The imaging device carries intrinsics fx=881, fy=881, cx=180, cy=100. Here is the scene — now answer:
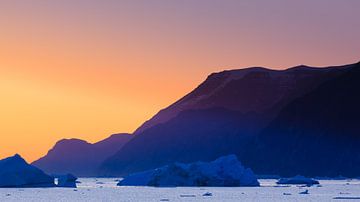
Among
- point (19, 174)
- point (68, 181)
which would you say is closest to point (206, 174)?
point (68, 181)

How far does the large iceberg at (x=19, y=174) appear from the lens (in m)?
119

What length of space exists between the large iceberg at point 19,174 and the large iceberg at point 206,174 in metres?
19.1

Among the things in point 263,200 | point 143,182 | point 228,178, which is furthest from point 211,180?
point 263,200

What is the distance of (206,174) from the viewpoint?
134000 millimetres

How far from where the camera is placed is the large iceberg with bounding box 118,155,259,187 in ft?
431

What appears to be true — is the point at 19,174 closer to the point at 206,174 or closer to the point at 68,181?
the point at 68,181

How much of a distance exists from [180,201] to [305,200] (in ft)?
50.9

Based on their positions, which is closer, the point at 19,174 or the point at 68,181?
the point at 19,174

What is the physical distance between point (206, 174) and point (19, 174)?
29.0m

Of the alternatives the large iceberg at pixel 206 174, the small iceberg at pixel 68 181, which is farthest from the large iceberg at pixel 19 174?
the large iceberg at pixel 206 174

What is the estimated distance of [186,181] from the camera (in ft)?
443

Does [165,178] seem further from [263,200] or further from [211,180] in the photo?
[263,200]

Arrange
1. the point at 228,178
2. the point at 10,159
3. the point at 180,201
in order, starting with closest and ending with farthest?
the point at 180,201
the point at 10,159
the point at 228,178

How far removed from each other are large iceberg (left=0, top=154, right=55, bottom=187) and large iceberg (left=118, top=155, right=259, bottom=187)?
62.6ft
